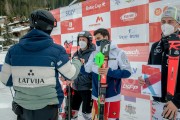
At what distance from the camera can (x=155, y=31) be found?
340 cm

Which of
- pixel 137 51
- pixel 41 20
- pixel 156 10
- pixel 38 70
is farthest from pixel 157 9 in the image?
pixel 38 70

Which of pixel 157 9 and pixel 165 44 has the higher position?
pixel 157 9

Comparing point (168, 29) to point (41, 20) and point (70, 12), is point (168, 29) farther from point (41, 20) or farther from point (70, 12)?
point (70, 12)

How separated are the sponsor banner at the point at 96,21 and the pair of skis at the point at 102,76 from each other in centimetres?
122

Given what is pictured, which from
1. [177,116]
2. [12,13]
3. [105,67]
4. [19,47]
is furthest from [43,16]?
[12,13]

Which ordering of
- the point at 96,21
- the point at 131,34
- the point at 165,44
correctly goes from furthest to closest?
the point at 96,21 < the point at 131,34 < the point at 165,44

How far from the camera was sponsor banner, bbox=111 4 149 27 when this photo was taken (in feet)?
11.6

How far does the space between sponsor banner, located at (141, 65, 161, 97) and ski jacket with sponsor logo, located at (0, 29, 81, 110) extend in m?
0.71

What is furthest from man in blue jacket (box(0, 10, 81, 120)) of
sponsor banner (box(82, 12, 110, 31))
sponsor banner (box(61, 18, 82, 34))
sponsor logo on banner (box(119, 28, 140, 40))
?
sponsor banner (box(61, 18, 82, 34))

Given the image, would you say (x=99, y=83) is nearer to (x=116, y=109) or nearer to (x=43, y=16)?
(x=116, y=109)

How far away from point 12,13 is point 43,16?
1802 inches

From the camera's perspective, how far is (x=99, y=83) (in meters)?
2.95

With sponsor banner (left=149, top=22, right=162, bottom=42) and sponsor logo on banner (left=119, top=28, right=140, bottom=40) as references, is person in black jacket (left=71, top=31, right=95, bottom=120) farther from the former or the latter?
sponsor banner (left=149, top=22, right=162, bottom=42)

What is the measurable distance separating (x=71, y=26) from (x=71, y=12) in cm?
25
